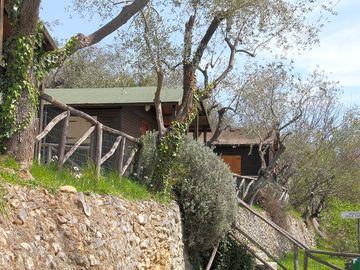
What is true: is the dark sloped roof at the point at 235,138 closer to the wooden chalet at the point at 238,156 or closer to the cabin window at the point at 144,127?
Answer: the wooden chalet at the point at 238,156

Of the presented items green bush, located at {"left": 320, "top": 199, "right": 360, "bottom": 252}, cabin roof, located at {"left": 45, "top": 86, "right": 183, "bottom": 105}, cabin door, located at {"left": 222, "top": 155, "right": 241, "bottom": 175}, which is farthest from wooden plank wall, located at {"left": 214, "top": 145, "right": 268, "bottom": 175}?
cabin roof, located at {"left": 45, "top": 86, "right": 183, "bottom": 105}

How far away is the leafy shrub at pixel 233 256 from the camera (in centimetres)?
1680

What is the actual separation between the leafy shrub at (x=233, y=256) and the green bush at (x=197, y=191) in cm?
110

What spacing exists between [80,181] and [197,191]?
16.8 ft

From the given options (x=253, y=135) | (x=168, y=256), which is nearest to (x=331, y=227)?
(x=253, y=135)

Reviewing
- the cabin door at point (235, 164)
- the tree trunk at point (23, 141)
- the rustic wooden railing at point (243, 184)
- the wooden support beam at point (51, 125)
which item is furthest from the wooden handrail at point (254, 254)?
the cabin door at point (235, 164)

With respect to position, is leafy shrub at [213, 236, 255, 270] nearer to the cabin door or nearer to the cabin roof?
the cabin roof

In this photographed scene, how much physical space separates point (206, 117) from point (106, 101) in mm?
6152

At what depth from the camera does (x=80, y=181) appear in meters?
10.6

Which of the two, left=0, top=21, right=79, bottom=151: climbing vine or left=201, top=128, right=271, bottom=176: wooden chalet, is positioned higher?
left=0, top=21, right=79, bottom=151: climbing vine

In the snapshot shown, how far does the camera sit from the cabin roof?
2233 cm

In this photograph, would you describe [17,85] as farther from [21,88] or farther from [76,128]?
[76,128]

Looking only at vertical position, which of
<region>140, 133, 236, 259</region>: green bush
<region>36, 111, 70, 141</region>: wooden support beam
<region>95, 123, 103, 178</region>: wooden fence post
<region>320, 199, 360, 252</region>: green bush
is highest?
<region>36, 111, 70, 141</region>: wooden support beam

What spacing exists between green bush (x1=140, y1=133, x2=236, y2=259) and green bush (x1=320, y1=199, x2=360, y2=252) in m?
18.2
